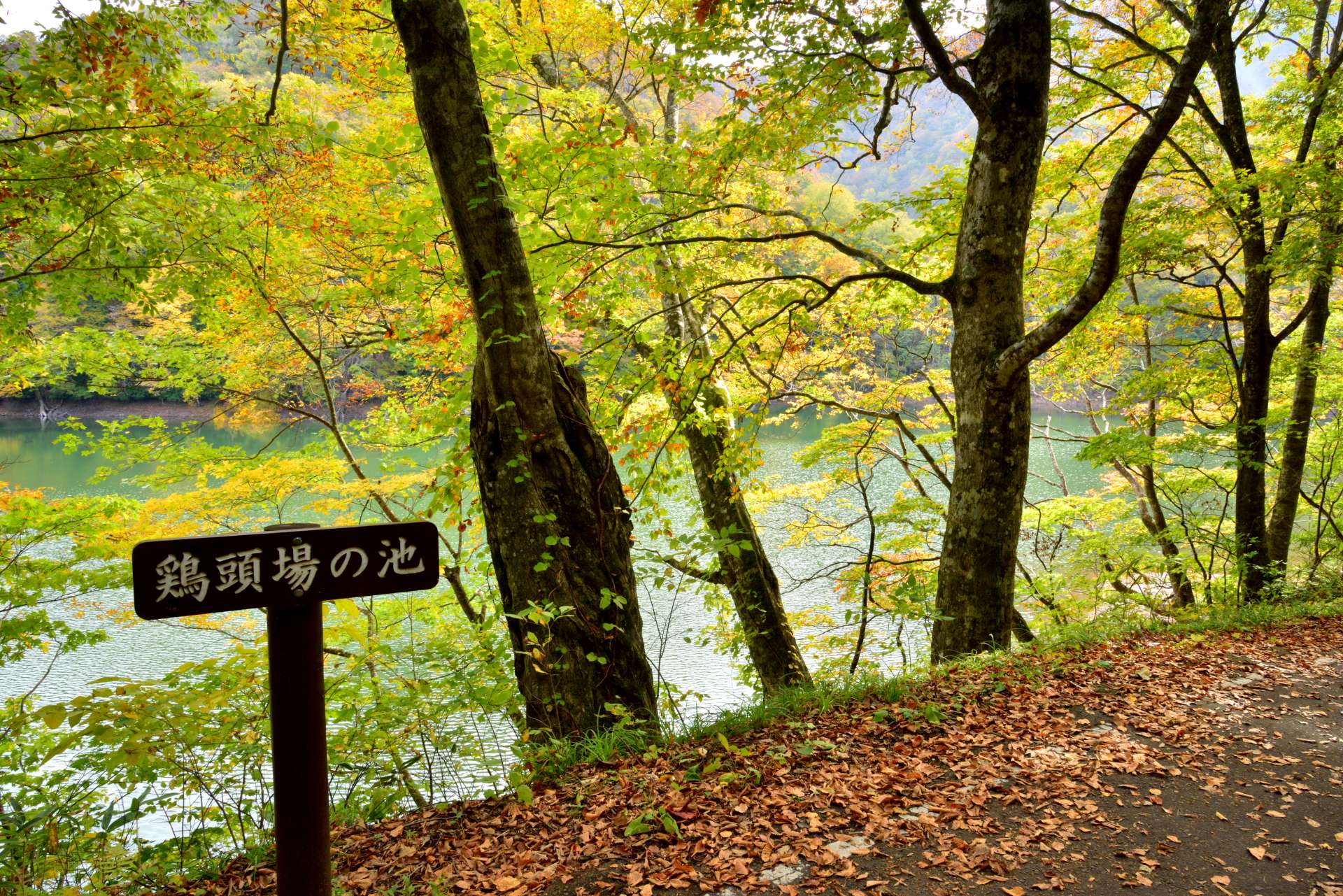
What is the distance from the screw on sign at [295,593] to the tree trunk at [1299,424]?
8.41 meters

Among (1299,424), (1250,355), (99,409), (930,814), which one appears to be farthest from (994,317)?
(99,409)

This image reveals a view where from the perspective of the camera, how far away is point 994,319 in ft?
14.9

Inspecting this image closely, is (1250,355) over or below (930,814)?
over

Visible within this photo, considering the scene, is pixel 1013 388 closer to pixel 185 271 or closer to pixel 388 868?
pixel 388 868

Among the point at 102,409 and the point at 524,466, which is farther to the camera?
the point at 102,409

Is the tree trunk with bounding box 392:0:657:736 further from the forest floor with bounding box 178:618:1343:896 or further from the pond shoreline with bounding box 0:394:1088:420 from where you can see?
the pond shoreline with bounding box 0:394:1088:420

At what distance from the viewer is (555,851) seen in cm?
265

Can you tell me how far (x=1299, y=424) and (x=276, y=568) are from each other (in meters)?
9.42

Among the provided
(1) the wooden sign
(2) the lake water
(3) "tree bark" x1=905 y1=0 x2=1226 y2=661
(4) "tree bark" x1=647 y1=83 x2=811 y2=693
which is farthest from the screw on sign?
(4) "tree bark" x1=647 y1=83 x2=811 y2=693

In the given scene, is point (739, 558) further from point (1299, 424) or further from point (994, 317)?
point (1299, 424)

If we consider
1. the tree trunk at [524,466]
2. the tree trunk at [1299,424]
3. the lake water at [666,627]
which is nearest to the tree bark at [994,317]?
the lake water at [666,627]

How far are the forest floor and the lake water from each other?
118cm

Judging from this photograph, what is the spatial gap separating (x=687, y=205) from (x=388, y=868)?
4781mm

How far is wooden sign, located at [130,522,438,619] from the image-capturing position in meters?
1.63
